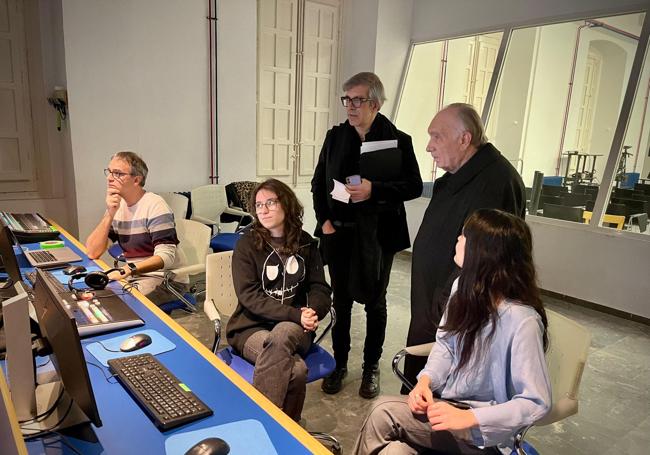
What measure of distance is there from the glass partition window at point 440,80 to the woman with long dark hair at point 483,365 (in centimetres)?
468

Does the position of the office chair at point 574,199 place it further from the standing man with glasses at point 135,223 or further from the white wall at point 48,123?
the white wall at point 48,123

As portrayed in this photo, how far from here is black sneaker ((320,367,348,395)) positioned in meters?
2.74

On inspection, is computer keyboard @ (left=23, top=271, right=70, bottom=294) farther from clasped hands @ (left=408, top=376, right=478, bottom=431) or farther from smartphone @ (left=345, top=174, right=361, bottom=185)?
clasped hands @ (left=408, top=376, right=478, bottom=431)

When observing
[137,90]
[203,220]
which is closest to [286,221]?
[203,220]

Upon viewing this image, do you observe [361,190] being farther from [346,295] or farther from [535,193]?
[535,193]

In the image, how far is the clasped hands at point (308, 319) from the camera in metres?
2.04

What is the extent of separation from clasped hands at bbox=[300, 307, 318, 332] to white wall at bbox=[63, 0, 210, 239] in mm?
3019

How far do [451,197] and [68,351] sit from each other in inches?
57.4

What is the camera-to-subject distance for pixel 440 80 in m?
6.14

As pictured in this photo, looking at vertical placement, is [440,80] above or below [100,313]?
above

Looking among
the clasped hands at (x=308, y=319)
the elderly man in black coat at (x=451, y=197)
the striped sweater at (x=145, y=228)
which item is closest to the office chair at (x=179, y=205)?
the striped sweater at (x=145, y=228)

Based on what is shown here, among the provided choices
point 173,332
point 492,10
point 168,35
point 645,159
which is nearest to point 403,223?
point 173,332

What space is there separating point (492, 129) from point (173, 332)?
15.8ft

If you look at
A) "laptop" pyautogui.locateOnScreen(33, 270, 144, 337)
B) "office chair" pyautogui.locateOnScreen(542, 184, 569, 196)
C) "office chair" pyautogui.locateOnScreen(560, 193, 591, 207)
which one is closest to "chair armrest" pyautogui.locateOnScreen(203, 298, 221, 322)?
"laptop" pyautogui.locateOnScreen(33, 270, 144, 337)
